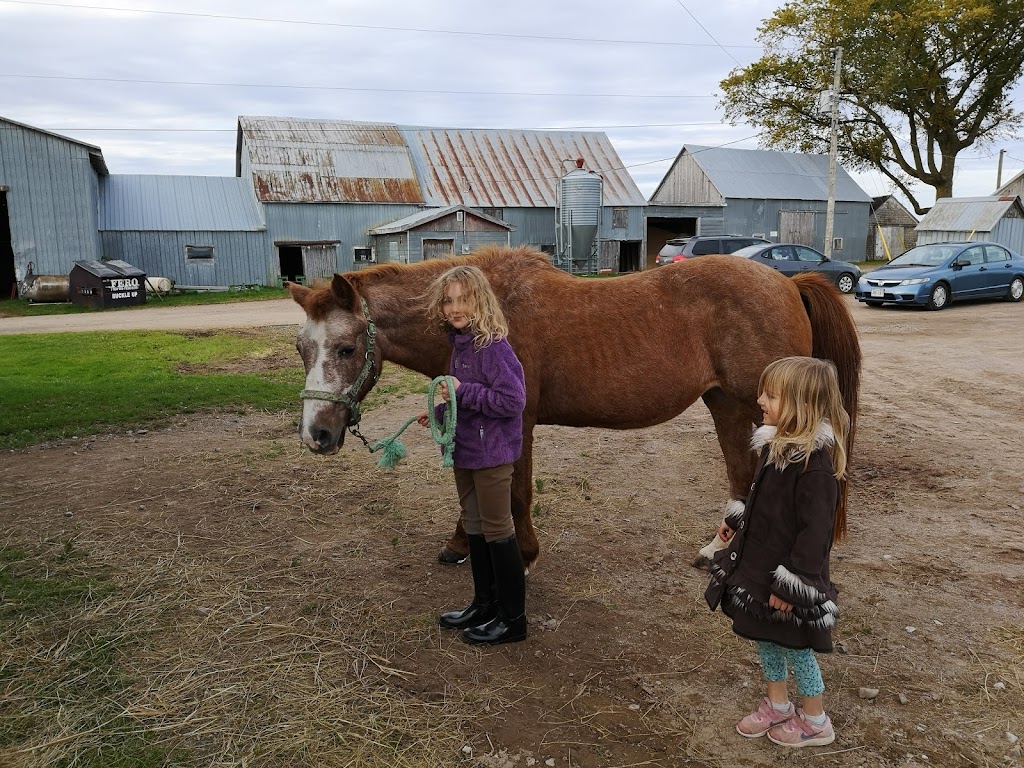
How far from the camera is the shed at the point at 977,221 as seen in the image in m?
26.7

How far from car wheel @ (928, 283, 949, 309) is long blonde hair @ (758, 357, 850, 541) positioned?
53.0 feet

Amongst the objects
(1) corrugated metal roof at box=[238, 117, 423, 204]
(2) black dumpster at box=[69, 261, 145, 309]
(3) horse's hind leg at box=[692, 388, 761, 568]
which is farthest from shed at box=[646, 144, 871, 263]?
(3) horse's hind leg at box=[692, 388, 761, 568]

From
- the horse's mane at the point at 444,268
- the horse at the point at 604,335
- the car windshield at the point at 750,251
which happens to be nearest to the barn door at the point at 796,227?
the car windshield at the point at 750,251

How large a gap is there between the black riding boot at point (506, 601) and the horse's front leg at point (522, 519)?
0.42 meters

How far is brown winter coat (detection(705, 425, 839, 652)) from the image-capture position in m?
2.40

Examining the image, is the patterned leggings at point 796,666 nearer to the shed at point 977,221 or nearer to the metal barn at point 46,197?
the metal barn at point 46,197

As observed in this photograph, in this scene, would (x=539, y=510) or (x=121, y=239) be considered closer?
(x=539, y=510)

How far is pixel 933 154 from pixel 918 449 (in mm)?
33488

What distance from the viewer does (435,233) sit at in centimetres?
2661

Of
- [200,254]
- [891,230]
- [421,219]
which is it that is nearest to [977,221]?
[891,230]

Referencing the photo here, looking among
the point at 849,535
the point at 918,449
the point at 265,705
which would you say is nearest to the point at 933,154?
the point at 918,449

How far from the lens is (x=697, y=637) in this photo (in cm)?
344

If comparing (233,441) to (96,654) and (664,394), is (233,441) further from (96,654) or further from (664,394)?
(664,394)

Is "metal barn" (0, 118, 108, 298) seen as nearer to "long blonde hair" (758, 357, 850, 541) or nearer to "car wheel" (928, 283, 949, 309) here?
"car wheel" (928, 283, 949, 309)
